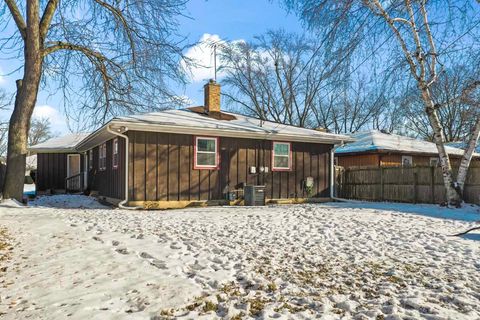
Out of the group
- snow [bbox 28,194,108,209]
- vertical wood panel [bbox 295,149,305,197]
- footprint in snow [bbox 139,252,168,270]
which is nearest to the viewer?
footprint in snow [bbox 139,252,168,270]

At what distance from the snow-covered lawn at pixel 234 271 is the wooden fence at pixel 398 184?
6.23 m

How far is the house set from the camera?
11.4 m

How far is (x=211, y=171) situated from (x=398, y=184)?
7663 mm

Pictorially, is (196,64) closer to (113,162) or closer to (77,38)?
(77,38)

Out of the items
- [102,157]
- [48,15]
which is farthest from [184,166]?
[48,15]

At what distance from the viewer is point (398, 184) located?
49.3ft

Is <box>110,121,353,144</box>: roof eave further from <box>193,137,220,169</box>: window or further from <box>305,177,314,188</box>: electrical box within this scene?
<box>305,177,314,188</box>: electrical box

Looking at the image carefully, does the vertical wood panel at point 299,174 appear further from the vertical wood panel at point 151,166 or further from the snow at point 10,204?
the snow at point 10,204

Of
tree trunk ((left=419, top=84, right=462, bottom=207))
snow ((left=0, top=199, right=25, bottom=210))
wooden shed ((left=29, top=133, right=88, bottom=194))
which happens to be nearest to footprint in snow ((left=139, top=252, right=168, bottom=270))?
snow ((left=0, top=199, right=25, bottom=210))

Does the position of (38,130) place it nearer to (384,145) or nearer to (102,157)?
(102,157)

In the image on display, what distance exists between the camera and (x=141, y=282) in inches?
156

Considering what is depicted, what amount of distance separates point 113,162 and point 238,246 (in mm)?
8796

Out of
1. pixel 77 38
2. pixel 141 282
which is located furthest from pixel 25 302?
pixel 77 38

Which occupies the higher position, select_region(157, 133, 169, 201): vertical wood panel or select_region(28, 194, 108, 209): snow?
select_region(157, 133, 169, 201): vertical wood panel
